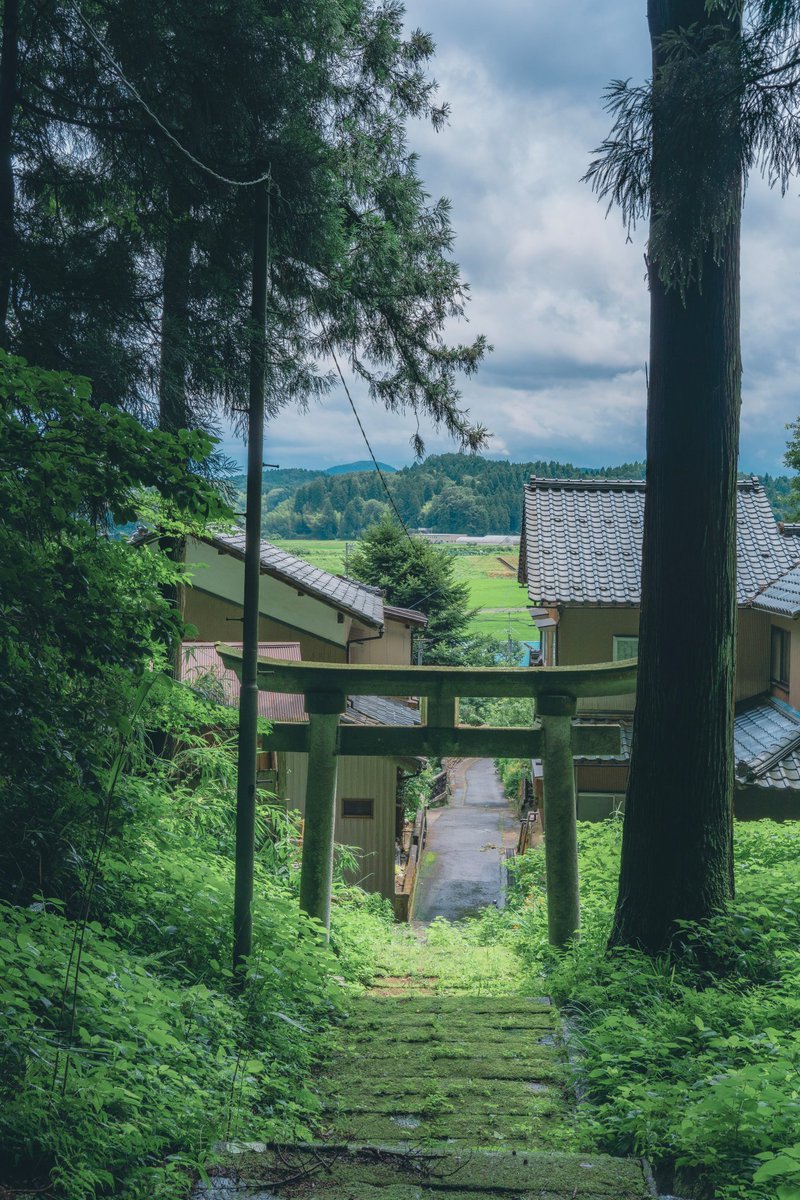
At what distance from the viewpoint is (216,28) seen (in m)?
6.41

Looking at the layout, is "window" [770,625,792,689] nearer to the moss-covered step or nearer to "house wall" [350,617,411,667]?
"house wall" [350,617,411,667]

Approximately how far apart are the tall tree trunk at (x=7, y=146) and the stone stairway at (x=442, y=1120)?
16.3ft

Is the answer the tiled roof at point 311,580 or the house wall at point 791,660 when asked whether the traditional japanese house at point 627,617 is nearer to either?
the house wall at point 791,660

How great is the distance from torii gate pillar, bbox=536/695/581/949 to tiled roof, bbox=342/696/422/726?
6.88 metres

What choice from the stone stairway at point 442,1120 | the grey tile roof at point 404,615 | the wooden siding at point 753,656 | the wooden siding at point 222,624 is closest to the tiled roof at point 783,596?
the wooden siding at point 753,656

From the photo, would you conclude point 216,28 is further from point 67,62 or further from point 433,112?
point 433,112

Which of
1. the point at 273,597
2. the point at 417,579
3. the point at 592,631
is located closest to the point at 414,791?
the point at 273,597

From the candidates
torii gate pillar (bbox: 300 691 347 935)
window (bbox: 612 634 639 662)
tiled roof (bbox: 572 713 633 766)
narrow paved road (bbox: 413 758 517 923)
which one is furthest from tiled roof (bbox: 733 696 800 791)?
torii gate pillar (bbox: 300 691 347 935)

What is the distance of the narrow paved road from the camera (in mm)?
20875

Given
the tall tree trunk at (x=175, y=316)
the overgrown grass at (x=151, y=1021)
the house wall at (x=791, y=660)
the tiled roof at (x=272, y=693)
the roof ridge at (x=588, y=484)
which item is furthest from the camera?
the roof ridge at (x=588, y=484)

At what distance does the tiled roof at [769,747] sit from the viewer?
14539 millimetres

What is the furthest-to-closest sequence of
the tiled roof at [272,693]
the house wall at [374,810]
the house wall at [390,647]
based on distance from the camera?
the house wall at [390,647]
the house wall at [374,810]
the tiled roof at [272,693]

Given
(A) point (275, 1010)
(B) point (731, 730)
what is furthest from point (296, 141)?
(A) point (275, 1010)

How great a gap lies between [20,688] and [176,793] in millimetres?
4366
